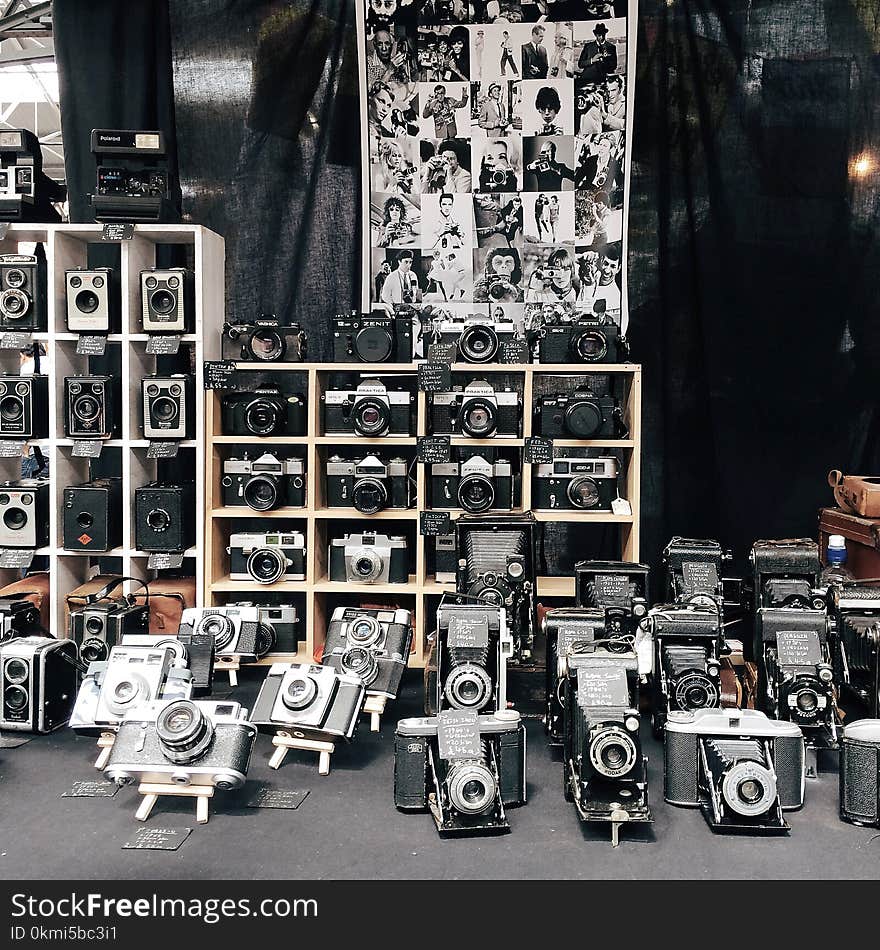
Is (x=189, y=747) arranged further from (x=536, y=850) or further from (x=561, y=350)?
(x=561, y=350)

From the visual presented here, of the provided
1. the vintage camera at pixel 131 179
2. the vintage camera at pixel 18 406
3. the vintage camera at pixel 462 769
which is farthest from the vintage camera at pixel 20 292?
the vintage camera at pixel 462 769

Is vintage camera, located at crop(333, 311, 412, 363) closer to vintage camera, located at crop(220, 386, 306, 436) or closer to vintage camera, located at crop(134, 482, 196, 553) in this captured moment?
vintage camera, located at crop(220, 386, 306, 436)

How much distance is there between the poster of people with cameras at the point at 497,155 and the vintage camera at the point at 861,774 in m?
2.57

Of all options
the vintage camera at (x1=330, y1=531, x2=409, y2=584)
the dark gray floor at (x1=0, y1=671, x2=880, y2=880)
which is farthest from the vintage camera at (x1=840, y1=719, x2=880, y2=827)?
the vintage camera at (x1=330, y1=531, x2=409, y2=584)

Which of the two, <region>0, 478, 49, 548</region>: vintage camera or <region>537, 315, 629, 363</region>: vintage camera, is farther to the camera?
<region>0, 478, 49, 548</region>: vintage camera

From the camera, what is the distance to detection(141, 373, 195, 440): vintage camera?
4.52 metres

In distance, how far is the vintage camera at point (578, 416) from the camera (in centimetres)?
440

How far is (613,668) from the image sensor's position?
9.68 ft

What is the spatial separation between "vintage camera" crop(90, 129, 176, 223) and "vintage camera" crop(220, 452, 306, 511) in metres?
1.25

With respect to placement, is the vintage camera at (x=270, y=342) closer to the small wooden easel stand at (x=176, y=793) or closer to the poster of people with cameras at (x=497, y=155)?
the poster of people with cameras at (x=497, y=155)

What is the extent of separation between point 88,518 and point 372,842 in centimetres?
246

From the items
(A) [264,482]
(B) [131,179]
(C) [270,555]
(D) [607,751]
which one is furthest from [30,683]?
(B) [131,179]
